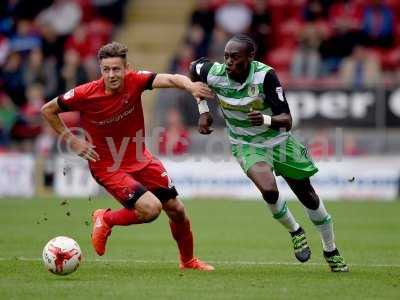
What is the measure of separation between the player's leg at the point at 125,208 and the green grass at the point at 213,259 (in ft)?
1.37

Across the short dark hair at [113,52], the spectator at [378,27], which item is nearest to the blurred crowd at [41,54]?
the spectator at [378,27]

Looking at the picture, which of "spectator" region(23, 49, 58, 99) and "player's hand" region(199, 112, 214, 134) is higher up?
"player's hand" region(199, 112, 214, 134)

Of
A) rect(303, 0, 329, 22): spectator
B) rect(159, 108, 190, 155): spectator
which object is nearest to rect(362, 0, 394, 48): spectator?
rect(303, 0, 329, 22): spectator

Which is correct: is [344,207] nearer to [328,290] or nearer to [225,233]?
[225,233]

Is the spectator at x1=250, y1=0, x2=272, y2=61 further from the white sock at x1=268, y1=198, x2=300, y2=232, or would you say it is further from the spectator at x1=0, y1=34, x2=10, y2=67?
the white sock at x1=268, y1=198, x2=300, y2=232

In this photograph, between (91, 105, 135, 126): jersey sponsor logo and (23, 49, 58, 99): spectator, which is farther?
(23, 49, 58, 99): spectator

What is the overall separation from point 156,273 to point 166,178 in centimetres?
106

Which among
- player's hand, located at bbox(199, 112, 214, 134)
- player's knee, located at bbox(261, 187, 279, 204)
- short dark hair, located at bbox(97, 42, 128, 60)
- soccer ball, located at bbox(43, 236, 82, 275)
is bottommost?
soccer ball, located at bbox(43, 236, 82, 275)

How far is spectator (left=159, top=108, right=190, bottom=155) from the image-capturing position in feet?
81.0

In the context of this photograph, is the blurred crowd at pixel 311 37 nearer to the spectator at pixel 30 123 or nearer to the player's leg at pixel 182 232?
the spectator at pixel 30 123

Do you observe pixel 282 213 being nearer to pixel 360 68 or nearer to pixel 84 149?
pixel 84 149

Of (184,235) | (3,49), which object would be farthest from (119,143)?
(3,49)

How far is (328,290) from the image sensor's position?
1027 cm

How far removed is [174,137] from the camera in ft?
81.1
